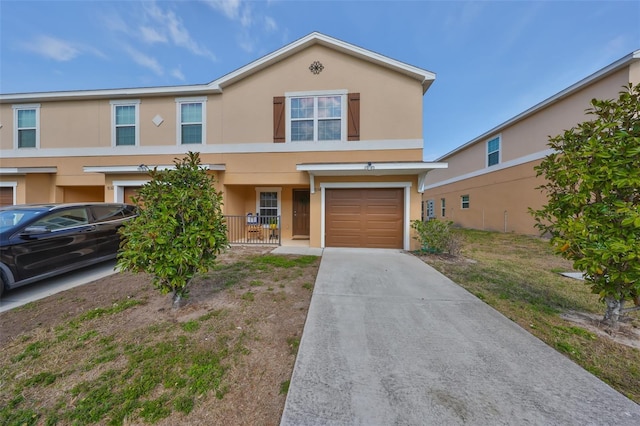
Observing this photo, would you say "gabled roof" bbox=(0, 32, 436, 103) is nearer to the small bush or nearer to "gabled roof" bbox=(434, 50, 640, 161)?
the small bush

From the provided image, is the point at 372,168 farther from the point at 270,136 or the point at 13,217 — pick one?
the point at 13,217

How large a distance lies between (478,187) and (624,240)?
14.3 metres

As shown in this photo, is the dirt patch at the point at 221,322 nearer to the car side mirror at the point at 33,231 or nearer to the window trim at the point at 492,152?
the car side mirror at the point at 33,231

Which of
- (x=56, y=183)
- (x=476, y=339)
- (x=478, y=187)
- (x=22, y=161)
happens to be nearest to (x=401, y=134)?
(x=476, y=339)

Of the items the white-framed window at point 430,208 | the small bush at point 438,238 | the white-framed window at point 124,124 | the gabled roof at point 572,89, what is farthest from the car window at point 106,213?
the white-framed window at point 430,208

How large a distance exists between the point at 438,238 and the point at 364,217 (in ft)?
7.93

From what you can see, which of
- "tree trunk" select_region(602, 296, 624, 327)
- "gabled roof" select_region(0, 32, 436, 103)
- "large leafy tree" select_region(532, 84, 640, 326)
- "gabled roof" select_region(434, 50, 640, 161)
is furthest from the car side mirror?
"gabled roof" select_region(434, 50, 640, 161)

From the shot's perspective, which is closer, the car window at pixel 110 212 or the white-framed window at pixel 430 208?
the car window at pixel 110 212

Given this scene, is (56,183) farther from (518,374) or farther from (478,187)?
(478,187)

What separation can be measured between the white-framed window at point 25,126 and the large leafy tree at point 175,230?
11061 millimetres

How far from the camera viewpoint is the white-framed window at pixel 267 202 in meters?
10.4

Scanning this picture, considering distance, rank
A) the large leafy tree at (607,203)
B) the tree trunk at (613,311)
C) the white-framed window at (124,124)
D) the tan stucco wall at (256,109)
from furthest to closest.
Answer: the white-framed window at (124,124), the tan stucco wall at (256,109), the tree trunk at (613,311), the large leafy tree at (607,203)

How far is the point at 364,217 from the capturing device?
815cm

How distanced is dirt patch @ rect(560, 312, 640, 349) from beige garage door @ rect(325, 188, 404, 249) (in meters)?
4.75
